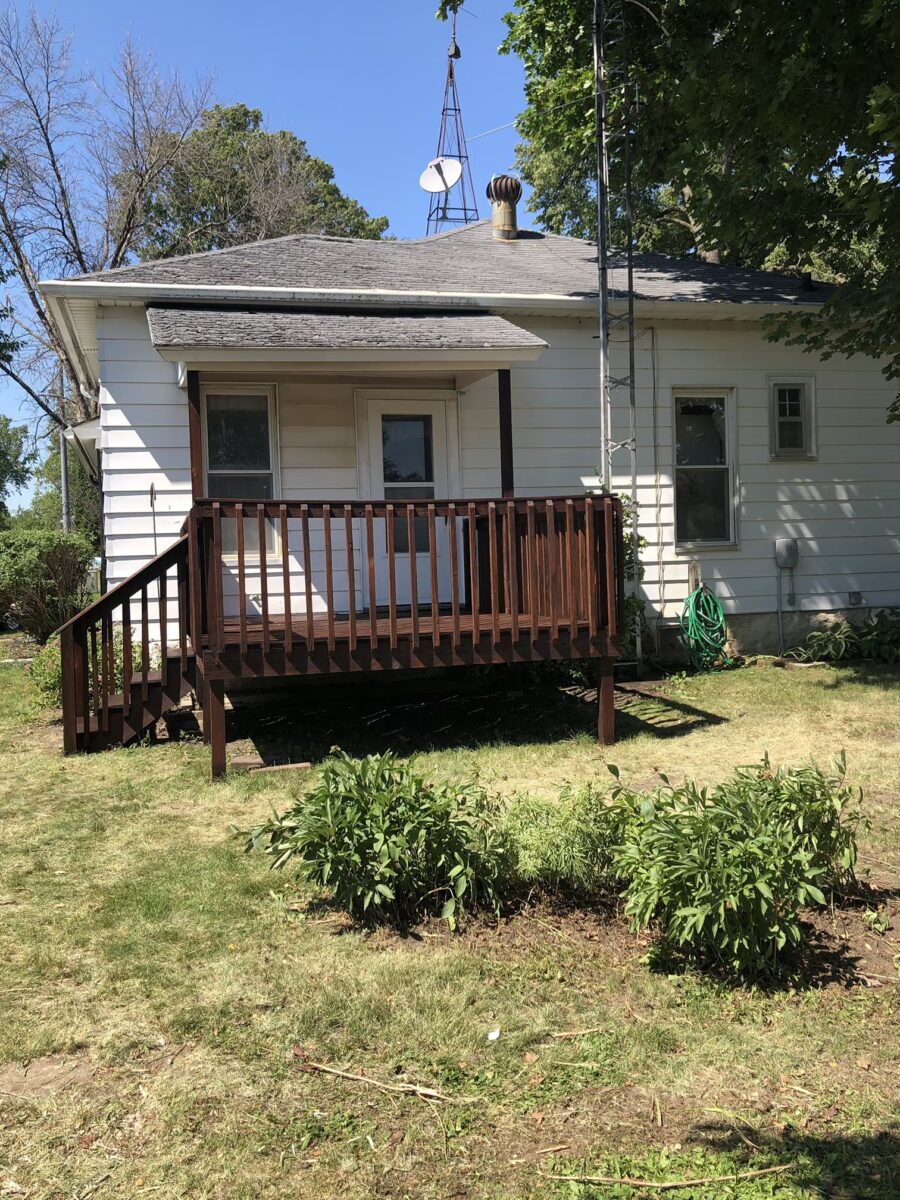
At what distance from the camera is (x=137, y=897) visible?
4316mm

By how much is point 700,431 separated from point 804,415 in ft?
4.15

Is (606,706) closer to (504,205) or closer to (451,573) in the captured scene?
(451,573)

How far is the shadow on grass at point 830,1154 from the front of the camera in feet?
7.77

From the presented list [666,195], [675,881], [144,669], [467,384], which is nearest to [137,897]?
[675,881]

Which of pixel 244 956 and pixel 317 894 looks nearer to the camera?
pixel 244 956

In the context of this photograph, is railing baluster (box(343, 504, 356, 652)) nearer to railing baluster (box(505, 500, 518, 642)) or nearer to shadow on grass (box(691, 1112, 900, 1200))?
railing baluster (box(505, 500, 518, 642))

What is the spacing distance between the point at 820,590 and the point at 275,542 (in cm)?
599

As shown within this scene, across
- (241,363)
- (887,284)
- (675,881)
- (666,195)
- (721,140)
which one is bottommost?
(675,881)

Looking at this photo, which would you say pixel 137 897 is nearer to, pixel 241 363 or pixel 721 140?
pixel 241 363

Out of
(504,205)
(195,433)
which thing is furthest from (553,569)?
(504,205)

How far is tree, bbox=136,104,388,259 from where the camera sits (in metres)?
27.3

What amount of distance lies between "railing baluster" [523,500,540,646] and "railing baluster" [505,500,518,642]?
0.13 metres

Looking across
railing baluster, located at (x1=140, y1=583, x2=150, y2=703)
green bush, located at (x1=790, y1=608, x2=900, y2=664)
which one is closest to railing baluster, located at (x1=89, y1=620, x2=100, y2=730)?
railing baluster, located at (x1=140, y1=583, x2=150, y2=703)

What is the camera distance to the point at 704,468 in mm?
10258
